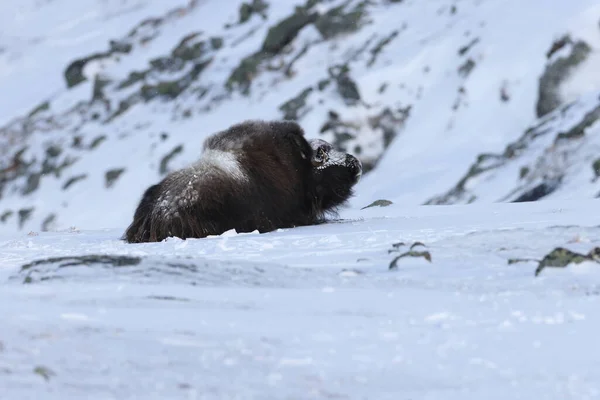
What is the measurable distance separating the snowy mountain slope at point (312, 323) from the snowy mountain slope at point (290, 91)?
26.2 ft

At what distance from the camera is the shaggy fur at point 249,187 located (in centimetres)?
622

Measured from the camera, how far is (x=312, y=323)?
329 centimetres

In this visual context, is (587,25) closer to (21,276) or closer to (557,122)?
(557,122)

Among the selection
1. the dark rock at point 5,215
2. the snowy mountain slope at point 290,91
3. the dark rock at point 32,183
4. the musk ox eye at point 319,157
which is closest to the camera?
the musk ox eye at point 319,157

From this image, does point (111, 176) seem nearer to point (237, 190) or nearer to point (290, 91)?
point (290, 91)

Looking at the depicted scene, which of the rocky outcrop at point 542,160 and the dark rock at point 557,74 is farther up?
the dark rock at point 557,74

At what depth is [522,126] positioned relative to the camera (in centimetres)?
1664

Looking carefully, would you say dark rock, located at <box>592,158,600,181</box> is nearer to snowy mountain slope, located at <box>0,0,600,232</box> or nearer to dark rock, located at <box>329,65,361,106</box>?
snowy mountain slope, located at <box>0,0,600,232</box>

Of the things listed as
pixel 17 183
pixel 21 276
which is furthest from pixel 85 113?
pixel 21 276

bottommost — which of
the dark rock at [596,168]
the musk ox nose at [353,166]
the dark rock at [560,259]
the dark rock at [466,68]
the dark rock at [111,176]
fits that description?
the dark rock at [560,259]

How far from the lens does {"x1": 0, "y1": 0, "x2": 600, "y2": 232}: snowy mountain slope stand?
56.5 feet

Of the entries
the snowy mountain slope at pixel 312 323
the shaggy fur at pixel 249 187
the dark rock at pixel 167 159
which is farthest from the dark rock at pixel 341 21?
the snowy mountain slope at pixel 312 323

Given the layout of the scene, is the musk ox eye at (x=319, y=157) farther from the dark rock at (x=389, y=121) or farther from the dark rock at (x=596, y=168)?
the dark rock at (x=389, y=121)

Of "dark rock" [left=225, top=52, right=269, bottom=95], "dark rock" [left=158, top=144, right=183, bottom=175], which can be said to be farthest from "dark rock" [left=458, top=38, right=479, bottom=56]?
"dark rock" [left=158, top=144, right=183, bottom=175]
